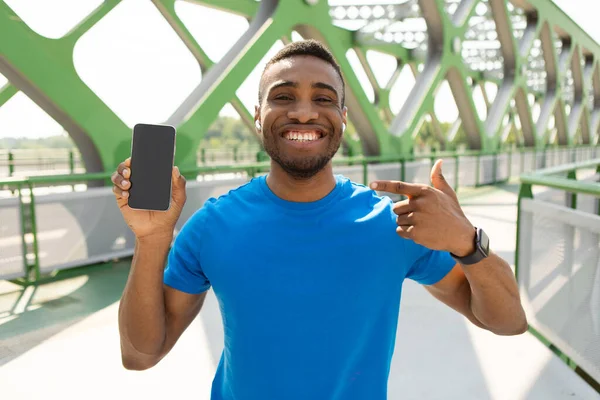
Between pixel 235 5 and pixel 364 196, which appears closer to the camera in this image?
pixel 364 196

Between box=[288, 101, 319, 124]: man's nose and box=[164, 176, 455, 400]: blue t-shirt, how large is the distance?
221mm

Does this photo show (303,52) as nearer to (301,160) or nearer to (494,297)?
(301,160)

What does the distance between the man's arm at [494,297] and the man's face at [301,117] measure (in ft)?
1.56

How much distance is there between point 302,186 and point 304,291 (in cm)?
29

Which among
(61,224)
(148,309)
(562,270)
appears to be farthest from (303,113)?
(61,224)

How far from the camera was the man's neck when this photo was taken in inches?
51.8

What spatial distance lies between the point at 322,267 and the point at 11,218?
4.17m

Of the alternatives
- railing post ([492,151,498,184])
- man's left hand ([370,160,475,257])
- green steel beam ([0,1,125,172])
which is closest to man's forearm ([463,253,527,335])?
man's left hand ([370,160,475,257])

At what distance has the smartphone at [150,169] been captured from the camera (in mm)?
1185

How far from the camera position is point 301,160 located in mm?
1281

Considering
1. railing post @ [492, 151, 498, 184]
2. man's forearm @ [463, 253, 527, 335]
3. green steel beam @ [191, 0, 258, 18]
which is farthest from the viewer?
railing post @ [492, 151, 498, 184]

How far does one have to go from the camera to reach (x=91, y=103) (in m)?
5.81

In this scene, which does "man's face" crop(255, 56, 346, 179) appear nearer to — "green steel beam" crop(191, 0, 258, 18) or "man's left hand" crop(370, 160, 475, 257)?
"man's left hand" crop(370, 160, 475, 257)

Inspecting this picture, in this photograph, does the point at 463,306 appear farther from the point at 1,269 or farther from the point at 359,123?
the point at 359,123
